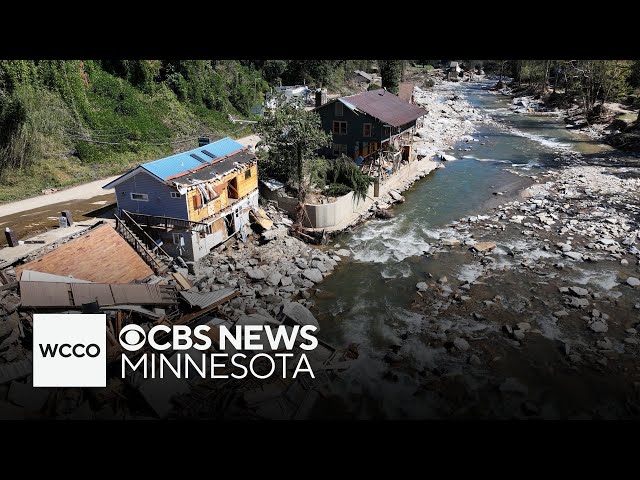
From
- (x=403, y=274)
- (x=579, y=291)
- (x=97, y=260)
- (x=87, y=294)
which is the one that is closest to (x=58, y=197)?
(x=97, y=260)

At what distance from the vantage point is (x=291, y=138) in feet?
73.1

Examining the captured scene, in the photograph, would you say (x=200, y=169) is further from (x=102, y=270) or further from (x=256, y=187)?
(x=102, y=270)

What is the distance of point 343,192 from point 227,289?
997 centimetres

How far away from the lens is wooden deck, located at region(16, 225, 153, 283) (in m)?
14.3

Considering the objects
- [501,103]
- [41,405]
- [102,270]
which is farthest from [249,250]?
[501,103]

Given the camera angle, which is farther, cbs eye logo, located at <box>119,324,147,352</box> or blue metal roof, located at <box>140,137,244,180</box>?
blue metal roof, located at <box>140,137,244,180</box>

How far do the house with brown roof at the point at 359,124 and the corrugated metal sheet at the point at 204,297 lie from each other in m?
15.8

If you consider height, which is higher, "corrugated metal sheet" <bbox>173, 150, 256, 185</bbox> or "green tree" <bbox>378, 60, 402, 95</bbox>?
"green tree" <bbox>378, 60, 402, 95</bbox>

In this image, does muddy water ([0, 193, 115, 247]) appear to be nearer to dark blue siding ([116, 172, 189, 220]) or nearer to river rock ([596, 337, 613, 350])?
dark blue siding ([116, 172, 189, 220])

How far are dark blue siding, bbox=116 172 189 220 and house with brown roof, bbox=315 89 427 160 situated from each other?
13.9 meters

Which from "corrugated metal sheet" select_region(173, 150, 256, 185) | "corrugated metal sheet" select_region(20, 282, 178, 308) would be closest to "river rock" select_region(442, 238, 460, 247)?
"corrugated metal sheet" select_region(173, 150, 256, 185)

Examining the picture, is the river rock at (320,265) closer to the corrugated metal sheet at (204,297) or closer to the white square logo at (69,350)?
the corrugated metal sheet at (204,297)

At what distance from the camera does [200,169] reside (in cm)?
1864

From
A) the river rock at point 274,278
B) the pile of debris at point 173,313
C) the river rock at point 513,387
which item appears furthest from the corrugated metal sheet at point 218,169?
the river rock at point 513,387
